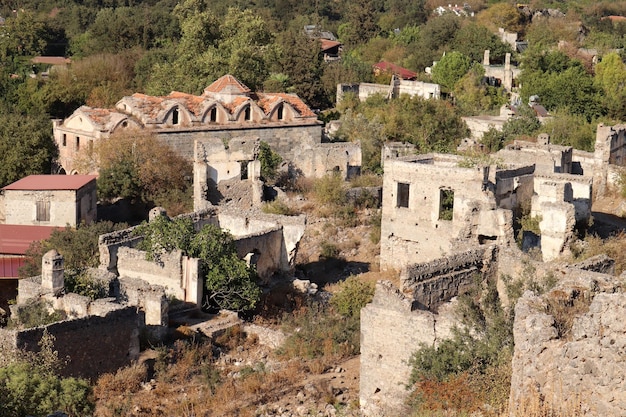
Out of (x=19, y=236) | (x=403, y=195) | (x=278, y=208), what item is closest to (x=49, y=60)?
(x=278, y=208)

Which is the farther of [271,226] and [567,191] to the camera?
[567,191]

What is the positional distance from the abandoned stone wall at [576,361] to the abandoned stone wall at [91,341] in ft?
24.1

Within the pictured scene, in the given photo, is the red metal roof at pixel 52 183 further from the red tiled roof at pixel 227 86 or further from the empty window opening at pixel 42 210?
the red tiled roof at pixel 227 86

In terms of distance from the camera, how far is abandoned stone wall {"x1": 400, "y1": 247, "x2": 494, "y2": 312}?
14.1 m

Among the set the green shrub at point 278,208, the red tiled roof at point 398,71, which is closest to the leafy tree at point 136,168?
the green shrub at point 278,208

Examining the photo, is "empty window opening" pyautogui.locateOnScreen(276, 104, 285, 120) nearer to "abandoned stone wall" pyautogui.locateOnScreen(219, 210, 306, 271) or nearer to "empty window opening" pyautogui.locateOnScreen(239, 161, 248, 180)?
"empty window opening" pyautogui.locateOnScreen(239, 161, 248, 180)

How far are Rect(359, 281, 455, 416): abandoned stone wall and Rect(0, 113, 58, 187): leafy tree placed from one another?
660 inches

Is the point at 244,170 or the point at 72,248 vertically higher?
the point at 244,170

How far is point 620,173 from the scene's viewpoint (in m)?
28.6

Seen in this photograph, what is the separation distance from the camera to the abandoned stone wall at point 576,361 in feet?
26.6

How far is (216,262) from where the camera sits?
18016 millimetres

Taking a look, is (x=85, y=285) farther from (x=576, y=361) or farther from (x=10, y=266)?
(x=576, y=361)

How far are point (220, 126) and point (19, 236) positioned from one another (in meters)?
8.40

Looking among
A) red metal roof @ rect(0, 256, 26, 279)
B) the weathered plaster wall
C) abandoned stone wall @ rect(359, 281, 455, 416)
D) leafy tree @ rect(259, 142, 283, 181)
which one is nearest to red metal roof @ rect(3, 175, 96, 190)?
the weathered plaster wall
